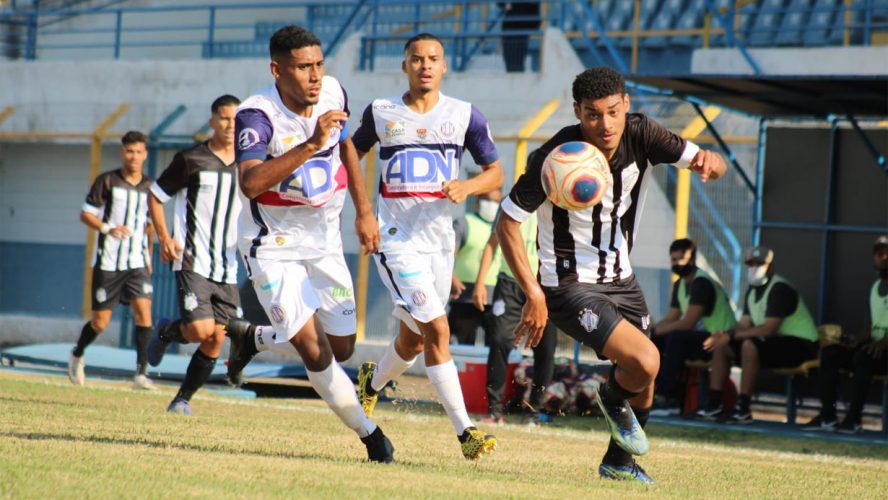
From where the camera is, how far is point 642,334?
6.94 m

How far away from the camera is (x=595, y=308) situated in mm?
6871

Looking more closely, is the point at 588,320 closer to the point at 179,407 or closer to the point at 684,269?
the point at 179,407

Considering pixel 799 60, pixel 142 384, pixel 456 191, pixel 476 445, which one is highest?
pixel 799 60

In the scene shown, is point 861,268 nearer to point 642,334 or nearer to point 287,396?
point 287,396

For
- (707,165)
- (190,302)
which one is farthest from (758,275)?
(707,165)

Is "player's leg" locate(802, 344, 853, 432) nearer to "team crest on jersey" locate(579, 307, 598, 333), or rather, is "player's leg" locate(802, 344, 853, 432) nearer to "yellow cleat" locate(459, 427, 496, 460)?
"yellow cleat" locate(459, 427, 496, 460)

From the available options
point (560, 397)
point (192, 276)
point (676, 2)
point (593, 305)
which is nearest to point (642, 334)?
point (593, 305)

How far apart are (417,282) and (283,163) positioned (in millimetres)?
1802

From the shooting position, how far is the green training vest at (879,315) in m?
12.2

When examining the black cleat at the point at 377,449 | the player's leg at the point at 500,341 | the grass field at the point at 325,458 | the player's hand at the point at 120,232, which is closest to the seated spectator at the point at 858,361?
→ the grass field at the point at 325,458

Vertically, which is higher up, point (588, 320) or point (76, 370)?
point (588, 320)

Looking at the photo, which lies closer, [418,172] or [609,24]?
[418,172]

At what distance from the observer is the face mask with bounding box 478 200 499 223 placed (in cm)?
1353

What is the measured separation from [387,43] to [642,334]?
1528 centimetres
